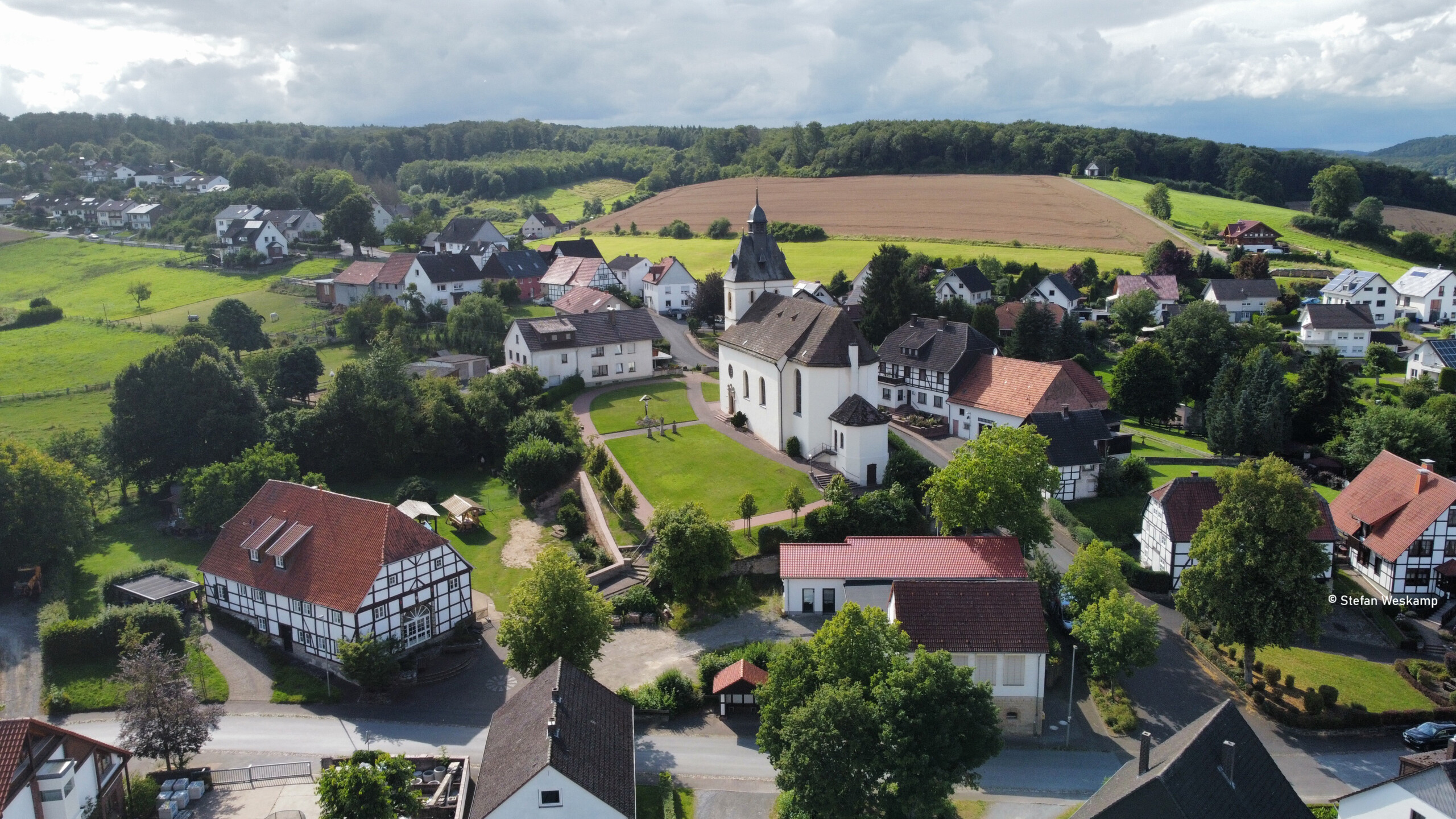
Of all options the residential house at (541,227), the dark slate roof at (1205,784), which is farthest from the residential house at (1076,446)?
the residential house at (541,227)

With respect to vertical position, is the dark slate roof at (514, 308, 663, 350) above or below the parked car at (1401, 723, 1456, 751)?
above

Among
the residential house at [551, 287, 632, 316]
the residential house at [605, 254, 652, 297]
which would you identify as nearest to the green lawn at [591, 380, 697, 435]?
the residential house at [551, 287, 632, 316]

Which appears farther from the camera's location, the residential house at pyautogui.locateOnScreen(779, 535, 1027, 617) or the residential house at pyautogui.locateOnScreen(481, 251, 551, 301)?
the residential house at pyautogui.locateOnScreen(481, 251, 551, 301)

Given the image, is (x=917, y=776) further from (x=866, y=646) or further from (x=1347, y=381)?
(x=1347, y=381)

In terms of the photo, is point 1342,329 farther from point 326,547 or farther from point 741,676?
point 326,547

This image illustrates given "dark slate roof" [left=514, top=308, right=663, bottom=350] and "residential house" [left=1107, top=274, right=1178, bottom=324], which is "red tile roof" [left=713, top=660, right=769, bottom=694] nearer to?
"dark slate roof" [left=514, top=308, right=663, bottom=350]
